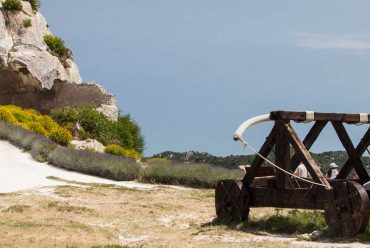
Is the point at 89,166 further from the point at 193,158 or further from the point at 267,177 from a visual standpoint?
the point at 193,158

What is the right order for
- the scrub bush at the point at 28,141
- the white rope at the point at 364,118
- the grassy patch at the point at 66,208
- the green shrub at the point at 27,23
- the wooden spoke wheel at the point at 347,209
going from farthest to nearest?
the green shrub at the point at 27,23 < the scrub bush at the point at 28,141 < the grassy patch at the point at 66,208 < the white rope at the point at 364,118 < the wooden spoke wheel at the point at 347,209

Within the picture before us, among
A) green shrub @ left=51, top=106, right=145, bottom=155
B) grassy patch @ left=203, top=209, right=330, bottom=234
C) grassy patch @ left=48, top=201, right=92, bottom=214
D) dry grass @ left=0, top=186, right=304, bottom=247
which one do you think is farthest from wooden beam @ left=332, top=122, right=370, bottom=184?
green shrub @ left=51, top=106, right=145, bottom=155

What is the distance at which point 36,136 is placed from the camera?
30797 millimetres

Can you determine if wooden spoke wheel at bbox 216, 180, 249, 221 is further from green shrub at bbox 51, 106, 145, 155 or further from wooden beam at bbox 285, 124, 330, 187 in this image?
green shrub at bbox 51, 106, 145, 155

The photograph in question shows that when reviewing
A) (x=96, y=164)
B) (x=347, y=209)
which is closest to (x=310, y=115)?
(x=347, y=209)

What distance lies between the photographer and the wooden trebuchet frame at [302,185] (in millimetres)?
11016

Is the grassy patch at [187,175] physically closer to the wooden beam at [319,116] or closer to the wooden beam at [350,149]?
the wooden beam at [350,149]

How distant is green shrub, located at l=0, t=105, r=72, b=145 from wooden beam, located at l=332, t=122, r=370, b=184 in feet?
72.9

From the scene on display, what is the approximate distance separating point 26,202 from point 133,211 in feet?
9.08

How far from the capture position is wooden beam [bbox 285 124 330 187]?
1165 cm

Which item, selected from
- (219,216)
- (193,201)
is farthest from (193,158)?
(219,216)

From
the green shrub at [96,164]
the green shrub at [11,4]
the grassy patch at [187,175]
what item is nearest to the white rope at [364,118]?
the grassy patch at [187,175]

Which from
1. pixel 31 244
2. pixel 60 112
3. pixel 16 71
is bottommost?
pixel 31 244

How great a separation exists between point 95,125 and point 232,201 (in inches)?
1005
